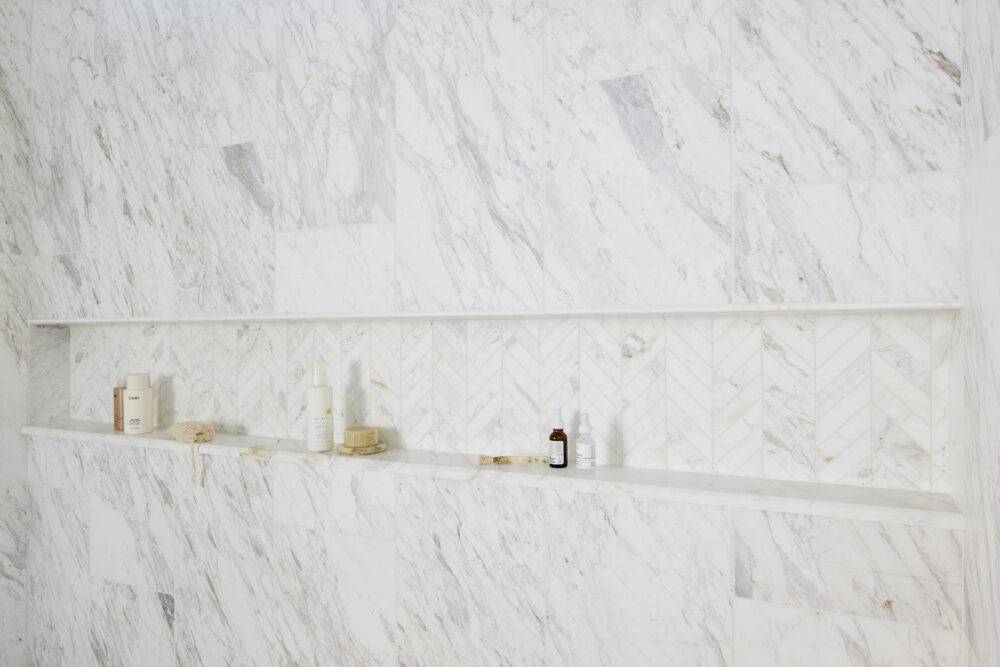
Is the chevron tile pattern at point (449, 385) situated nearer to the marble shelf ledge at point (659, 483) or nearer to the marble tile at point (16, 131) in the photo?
the marble shelf ledge at point (659, 483)

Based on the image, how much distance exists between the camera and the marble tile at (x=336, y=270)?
1.37m

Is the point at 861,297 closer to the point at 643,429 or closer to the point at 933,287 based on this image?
the point at 933,287

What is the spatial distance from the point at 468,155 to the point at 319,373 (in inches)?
26.2

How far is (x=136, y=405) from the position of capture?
5.87 feet

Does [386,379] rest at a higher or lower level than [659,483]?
higher

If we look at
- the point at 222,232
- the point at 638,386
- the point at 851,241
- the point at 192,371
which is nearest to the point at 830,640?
the point at 638,386

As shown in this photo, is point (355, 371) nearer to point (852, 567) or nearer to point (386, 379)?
point (386, 379)

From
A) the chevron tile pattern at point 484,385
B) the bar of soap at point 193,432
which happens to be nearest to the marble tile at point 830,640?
the chevron tile pattern at point 484,385

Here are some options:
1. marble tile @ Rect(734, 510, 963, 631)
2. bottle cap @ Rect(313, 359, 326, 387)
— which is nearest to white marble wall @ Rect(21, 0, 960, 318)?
bottle cap @ Rect(313, 359, 326, 387)

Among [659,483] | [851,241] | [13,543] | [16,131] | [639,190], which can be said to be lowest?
[13,543]

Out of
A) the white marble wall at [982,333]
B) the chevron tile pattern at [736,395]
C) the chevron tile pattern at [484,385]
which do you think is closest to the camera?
the white marble wall at [982,333]

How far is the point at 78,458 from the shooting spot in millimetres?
1846

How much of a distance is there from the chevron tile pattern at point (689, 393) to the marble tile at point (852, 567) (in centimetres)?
18

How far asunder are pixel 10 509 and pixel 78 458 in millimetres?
303
